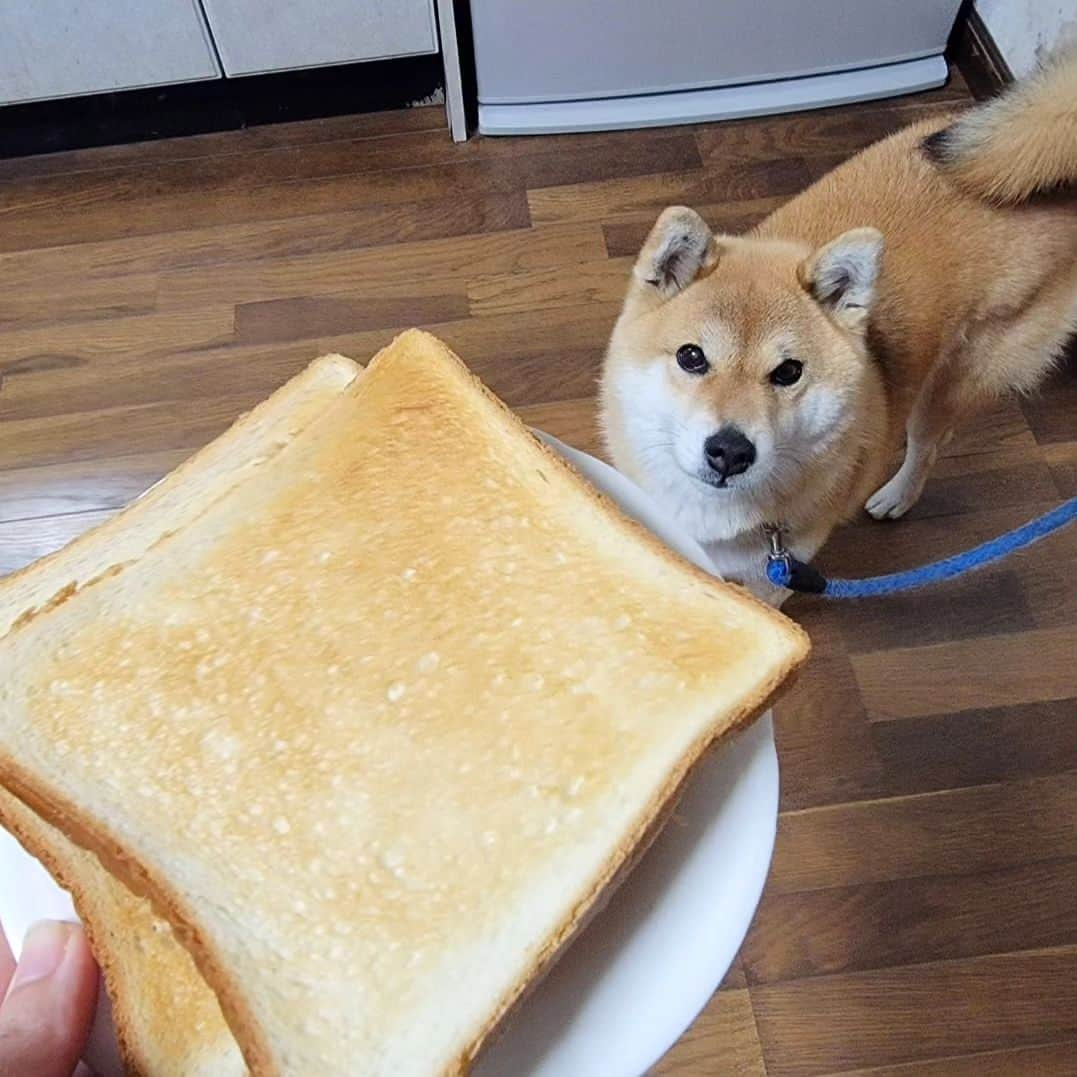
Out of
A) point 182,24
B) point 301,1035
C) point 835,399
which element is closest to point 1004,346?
point 835,399

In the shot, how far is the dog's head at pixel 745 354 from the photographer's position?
1.26m

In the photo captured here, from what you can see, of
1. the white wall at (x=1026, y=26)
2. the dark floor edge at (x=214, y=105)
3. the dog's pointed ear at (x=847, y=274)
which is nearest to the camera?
the dog's pointed ear at (x=847, y=274)

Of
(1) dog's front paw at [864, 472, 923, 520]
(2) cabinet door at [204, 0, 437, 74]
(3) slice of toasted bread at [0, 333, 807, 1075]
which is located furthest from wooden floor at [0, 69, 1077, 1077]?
(3) slice of toasted bread at [0, 333, 807, 1075]

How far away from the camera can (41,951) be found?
825mm

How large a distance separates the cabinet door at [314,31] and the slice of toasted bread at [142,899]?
1575 millimetres

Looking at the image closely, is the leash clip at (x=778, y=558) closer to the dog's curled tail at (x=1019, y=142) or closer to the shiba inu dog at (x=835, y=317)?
the shiba inu dog at (x=835, y=317)

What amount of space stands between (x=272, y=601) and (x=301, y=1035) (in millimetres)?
384

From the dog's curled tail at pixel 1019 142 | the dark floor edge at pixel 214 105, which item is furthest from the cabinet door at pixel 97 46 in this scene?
the dog's curled tail at pixel 1019 142

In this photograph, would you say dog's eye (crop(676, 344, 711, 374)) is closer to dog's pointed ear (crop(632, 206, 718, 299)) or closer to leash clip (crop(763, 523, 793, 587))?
dog's pointed ear (crop(632, 206, 718, 299))

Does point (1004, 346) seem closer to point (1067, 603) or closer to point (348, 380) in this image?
point (1067, 603)

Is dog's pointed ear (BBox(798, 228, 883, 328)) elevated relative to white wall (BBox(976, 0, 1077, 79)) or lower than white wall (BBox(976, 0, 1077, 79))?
elevated

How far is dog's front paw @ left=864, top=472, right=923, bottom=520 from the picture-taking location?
1.83m

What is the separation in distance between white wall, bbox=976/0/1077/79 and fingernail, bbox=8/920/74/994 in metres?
2.29

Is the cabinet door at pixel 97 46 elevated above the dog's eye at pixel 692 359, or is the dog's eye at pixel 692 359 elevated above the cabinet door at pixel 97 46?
the cabinet door at pixel 97 46
